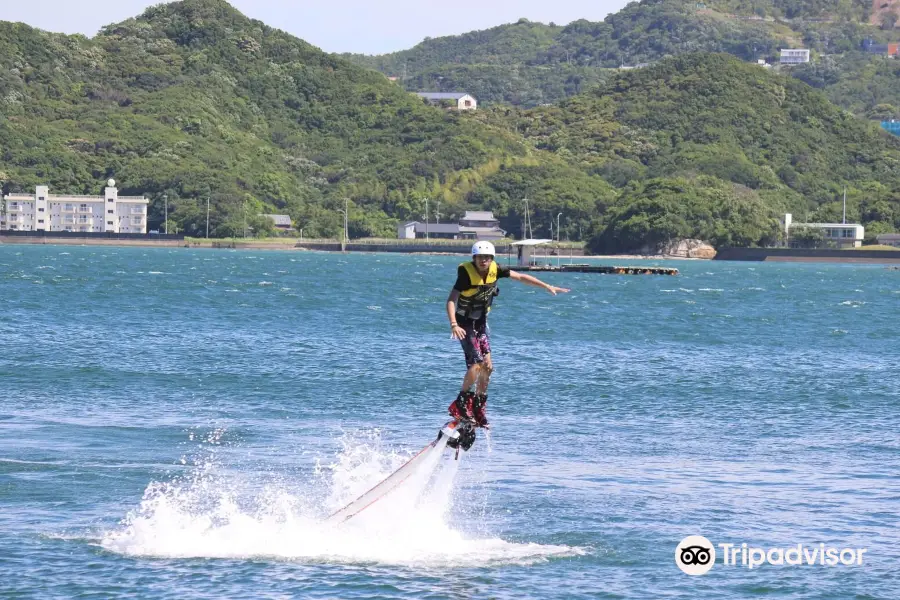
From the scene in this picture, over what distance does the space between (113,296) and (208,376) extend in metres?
41.4

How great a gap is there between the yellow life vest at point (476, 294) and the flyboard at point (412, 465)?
1551 mm

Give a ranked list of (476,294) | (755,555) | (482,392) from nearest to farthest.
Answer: (476,294) → (482,392) → (755,555)

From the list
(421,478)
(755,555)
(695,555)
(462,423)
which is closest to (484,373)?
(462,423)

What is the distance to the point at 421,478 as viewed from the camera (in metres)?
19.2

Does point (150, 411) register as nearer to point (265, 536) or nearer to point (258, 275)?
point (265, 536)

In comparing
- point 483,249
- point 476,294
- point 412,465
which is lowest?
point 412,465

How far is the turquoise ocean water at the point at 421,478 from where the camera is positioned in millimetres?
18219

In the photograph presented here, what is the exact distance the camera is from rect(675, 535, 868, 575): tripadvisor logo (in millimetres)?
18734

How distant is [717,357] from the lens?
50344mm

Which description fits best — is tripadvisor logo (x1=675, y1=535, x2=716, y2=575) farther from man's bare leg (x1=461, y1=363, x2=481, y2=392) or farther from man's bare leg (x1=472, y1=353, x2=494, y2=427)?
man's bare leg (x1=461, y1=363, x2=481, y2=392)

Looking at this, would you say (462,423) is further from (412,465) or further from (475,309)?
(475,309)

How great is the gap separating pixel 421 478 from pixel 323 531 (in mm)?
1701

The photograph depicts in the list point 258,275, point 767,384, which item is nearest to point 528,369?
point 767,384

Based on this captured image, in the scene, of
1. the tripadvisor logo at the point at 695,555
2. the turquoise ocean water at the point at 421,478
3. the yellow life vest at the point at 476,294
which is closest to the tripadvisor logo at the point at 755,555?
the tripadvisor logo at the point at 695,555
